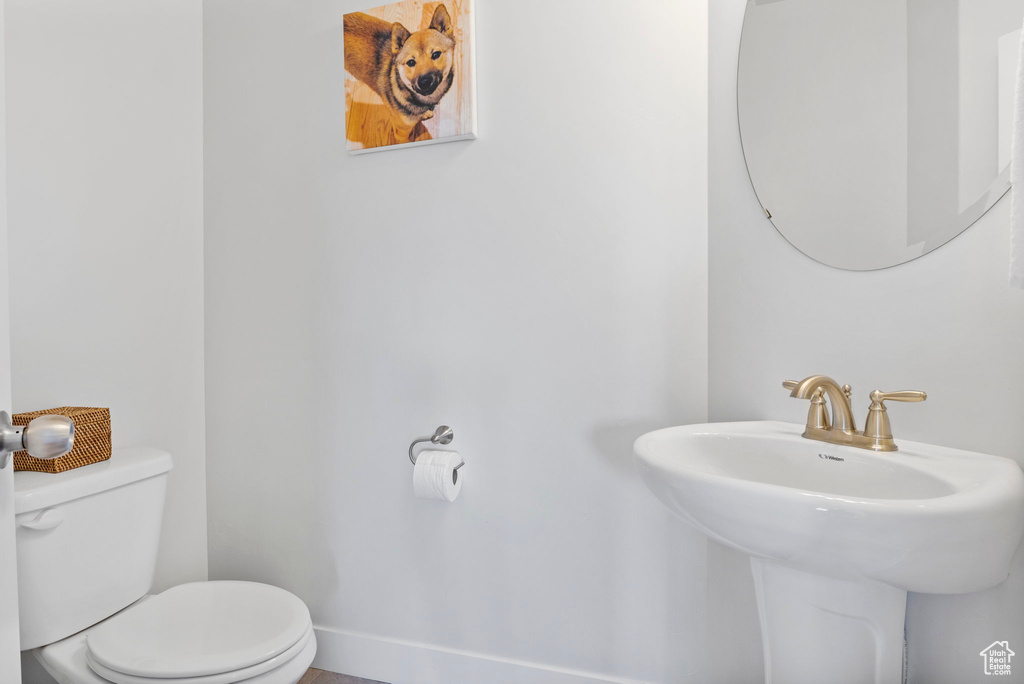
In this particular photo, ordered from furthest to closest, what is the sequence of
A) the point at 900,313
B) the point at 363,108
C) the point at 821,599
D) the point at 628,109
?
1. the point at 363,108
2. the point at 628,109
3. the point at 900,313
4. the point at 821,599

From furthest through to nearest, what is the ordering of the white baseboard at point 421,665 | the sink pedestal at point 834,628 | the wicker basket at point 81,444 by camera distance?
the white baseboard at point 421,665 < the wicker basket at point 81,444 < the sink pedestal at point 834,628

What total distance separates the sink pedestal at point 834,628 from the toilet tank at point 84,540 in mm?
1388

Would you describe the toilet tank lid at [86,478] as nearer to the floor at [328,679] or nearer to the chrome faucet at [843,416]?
the floor at [328,679]

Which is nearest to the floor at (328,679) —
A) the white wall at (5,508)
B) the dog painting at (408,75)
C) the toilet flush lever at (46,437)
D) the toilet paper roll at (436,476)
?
the toilet paper roll at (436,476)

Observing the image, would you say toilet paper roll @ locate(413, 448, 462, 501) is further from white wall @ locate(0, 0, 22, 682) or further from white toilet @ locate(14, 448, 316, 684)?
white wall @ locate(0, 0, 22, 682)

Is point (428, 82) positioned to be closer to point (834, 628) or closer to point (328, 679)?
point (834, 628)

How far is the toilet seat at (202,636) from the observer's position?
1080 millimetres

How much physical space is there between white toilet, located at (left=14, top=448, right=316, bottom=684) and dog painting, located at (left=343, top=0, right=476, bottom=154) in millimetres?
1039

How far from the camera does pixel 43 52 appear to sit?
1.33 m

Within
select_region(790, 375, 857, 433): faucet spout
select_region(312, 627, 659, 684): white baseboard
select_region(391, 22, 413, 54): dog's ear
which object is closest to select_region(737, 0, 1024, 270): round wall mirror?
select_region(790, 375, 857, 433): faucet spout

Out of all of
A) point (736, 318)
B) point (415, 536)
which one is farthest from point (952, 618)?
point (415, 536)

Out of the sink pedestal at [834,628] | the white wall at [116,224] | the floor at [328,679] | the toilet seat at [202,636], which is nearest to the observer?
the sink pedestal at [834,628]

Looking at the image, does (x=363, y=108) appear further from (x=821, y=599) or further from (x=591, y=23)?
(x=821, y=599)

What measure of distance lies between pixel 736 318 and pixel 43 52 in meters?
1.73
